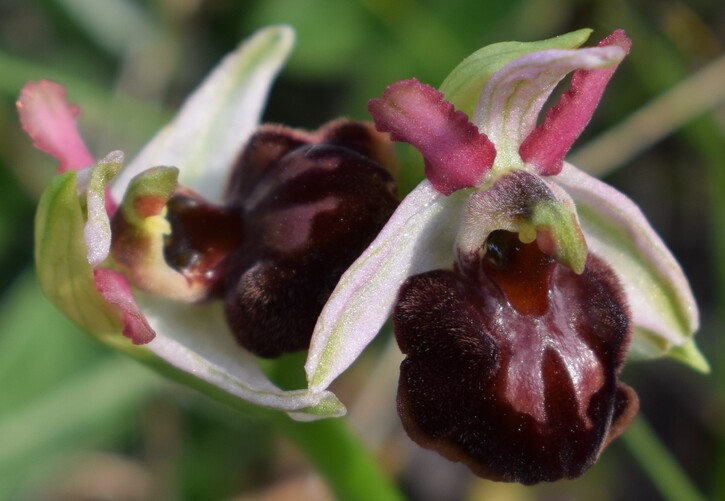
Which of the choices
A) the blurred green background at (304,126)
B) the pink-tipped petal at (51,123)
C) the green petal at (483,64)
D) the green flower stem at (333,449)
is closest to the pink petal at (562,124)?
the green petal at (483,64)

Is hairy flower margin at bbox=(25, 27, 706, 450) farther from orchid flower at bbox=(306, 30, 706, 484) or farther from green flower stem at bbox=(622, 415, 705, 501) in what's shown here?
green flower stem at bbox=(622, 415, 705, 501)

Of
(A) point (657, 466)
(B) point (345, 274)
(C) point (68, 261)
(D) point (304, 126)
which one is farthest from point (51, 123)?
(D) point (304, 126)

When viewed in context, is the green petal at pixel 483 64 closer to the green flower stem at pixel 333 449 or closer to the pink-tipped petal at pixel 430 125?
the pink-tipped petal at pixel 430 125

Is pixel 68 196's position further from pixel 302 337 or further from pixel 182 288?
pixel 302 337

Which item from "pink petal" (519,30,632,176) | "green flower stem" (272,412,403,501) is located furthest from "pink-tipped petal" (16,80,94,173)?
"pink petal" (519,30,632,176)

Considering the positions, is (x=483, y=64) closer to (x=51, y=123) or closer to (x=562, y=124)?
(x=562, y=124)
